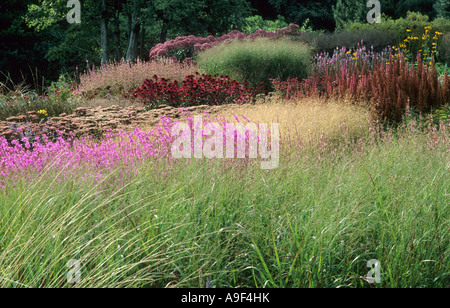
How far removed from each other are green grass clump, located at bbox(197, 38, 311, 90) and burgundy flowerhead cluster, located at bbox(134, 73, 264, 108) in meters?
2.13

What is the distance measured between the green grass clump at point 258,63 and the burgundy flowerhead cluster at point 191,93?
84.0 inches

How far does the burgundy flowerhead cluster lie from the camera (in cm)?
807

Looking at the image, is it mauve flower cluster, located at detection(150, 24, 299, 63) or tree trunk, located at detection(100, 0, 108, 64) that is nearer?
mauve flower cluster, located at detection(150, 24, 299, 63)

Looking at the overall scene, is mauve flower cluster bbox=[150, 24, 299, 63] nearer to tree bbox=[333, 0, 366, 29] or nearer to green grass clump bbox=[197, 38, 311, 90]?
green grass clump bbox=[197, 38, 311, 90]

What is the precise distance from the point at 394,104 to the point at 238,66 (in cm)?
499

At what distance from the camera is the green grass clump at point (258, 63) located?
35.4ft

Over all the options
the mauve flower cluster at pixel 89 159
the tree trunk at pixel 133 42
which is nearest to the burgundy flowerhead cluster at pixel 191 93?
the mauve flower cluster at pixel 89 159

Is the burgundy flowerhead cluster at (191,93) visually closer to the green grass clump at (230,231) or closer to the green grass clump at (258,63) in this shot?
the green grass clump at (258,63)

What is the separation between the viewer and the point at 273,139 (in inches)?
185

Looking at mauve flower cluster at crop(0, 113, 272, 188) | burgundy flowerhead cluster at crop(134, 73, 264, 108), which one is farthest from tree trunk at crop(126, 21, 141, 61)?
mauve flower cluster at crop(0, 113, 272, 188)

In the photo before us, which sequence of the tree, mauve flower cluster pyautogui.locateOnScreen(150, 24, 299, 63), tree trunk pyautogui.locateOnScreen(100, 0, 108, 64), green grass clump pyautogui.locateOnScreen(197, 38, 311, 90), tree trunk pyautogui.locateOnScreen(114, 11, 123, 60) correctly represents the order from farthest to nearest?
the tree < tree trunk pyautogui.locateOnScreen(114, 11, 123, 60) < tree trunk pyautogui.locateOnScreen(100, 0, 108, 64) < mauve flower cluster pyautogui.locateOnScreen(150, 24, 299, 63) < green grass clump pyautogui.locateOnScreen(197, 38, 311, 90)

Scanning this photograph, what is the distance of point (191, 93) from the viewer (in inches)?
323

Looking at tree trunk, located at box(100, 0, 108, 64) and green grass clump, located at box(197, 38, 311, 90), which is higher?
tree trunk, located at box(100, 0, 108, 64)
